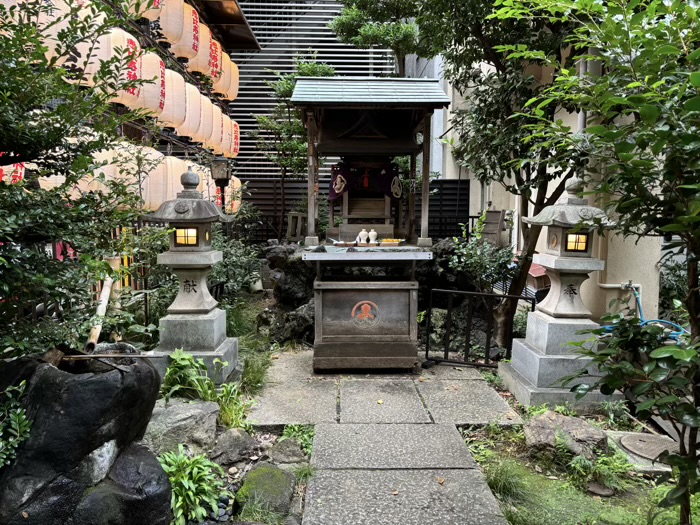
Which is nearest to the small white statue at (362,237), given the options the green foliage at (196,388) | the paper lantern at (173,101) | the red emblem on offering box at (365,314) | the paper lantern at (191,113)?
the red emblem on offering box at (365,314)

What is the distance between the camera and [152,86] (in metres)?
8.04

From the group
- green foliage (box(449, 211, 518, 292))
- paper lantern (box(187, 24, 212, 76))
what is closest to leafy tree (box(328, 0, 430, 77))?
paper lantern (box(187, 24, 212, 76))

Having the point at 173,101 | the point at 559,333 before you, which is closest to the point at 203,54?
the point at 173,101

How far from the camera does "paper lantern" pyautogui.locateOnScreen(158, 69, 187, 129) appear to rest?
9125 mm

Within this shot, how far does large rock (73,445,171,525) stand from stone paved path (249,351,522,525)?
1.03 meters

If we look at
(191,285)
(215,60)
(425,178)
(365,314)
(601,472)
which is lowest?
(601,472)

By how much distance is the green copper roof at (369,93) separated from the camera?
21.2 ft

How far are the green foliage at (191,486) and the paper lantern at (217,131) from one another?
9907 millimetres

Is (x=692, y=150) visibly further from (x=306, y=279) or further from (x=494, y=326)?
(x=306, y=279)

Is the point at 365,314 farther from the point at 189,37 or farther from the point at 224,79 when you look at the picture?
the point at 224,79

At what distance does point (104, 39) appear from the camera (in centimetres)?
632

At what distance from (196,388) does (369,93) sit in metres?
4.61

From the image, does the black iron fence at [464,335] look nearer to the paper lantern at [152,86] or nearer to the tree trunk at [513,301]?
the tree trunk at [513,301]

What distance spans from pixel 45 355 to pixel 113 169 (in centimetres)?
475
